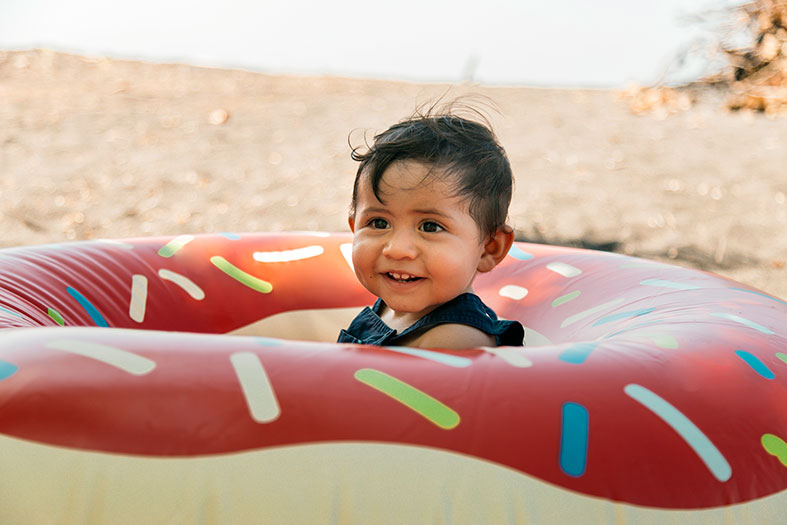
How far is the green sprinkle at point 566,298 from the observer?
239 centimetres

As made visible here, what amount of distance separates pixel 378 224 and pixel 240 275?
3.10ft

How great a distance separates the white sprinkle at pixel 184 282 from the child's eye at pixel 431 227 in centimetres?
104

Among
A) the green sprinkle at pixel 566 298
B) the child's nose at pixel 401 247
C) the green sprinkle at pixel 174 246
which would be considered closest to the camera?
the child's nose at pixel 401 247

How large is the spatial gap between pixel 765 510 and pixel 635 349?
329 millimetres

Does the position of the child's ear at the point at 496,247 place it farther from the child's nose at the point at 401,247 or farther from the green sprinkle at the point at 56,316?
the green sprinkle at the point at 56,316

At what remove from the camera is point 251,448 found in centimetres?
122

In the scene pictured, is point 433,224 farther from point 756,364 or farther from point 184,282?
point 184,282

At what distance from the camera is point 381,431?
1.25 m

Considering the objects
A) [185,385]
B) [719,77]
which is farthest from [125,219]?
[719,77]

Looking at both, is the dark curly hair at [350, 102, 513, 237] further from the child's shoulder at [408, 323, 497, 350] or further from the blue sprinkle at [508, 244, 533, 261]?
the blue sprinkle at [508, 244, 533, 261]

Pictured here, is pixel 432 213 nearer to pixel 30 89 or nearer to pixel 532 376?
pixel 532 376

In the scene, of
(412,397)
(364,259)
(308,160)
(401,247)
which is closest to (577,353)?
(412,397)

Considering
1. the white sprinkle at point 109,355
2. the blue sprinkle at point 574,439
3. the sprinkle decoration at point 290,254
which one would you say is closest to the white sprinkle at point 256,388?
the white sprinkle at point 109,355

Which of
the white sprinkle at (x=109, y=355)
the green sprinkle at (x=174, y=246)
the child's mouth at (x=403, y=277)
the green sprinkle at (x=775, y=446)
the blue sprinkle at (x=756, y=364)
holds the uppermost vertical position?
the child's mouth at (x=403, y=277)
